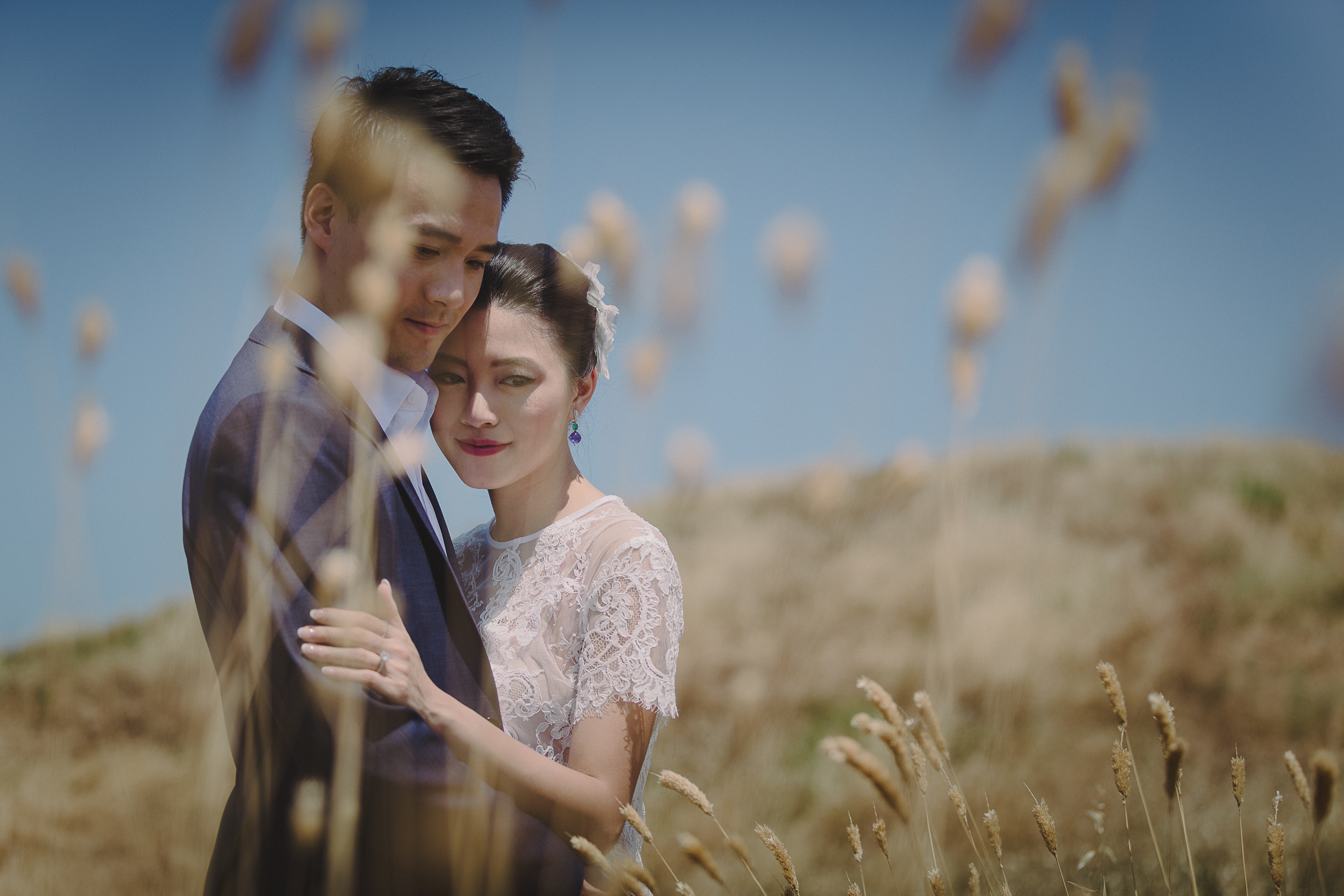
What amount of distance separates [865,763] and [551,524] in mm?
1028

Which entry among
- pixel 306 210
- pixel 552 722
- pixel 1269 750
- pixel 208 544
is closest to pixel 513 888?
pixel 552 722

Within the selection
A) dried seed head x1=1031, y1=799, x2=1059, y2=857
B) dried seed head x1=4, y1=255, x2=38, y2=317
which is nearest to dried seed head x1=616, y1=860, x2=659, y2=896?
dried seed head x1=1031, y1=799, x2=1059, y2=857

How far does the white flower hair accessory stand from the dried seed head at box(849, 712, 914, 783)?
1.15 m

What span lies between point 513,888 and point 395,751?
359 mm

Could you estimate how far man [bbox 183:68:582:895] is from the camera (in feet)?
3.78

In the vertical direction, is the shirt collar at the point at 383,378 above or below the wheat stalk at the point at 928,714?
above

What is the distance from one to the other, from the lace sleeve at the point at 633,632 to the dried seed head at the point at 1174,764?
2.64 feet

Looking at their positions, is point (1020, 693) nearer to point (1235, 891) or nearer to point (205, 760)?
point (1235, 891)

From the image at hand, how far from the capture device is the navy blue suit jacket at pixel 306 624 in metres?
1.17

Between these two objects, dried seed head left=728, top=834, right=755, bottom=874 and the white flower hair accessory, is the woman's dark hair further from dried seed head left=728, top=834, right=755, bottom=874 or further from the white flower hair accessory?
dried seed head left=728, top=834, right=755, bottom=874

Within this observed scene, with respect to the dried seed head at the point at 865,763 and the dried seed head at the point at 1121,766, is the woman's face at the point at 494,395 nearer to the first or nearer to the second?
the dried seed head at the point at 865,763

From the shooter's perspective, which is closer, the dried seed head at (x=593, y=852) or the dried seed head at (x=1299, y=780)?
the dried seed head at (x=593, y=852)

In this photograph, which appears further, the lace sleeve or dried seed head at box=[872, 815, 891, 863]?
the lace sleeve

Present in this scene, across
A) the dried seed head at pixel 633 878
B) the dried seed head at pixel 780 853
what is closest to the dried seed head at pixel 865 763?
the dried seed head at pixel 780 853
